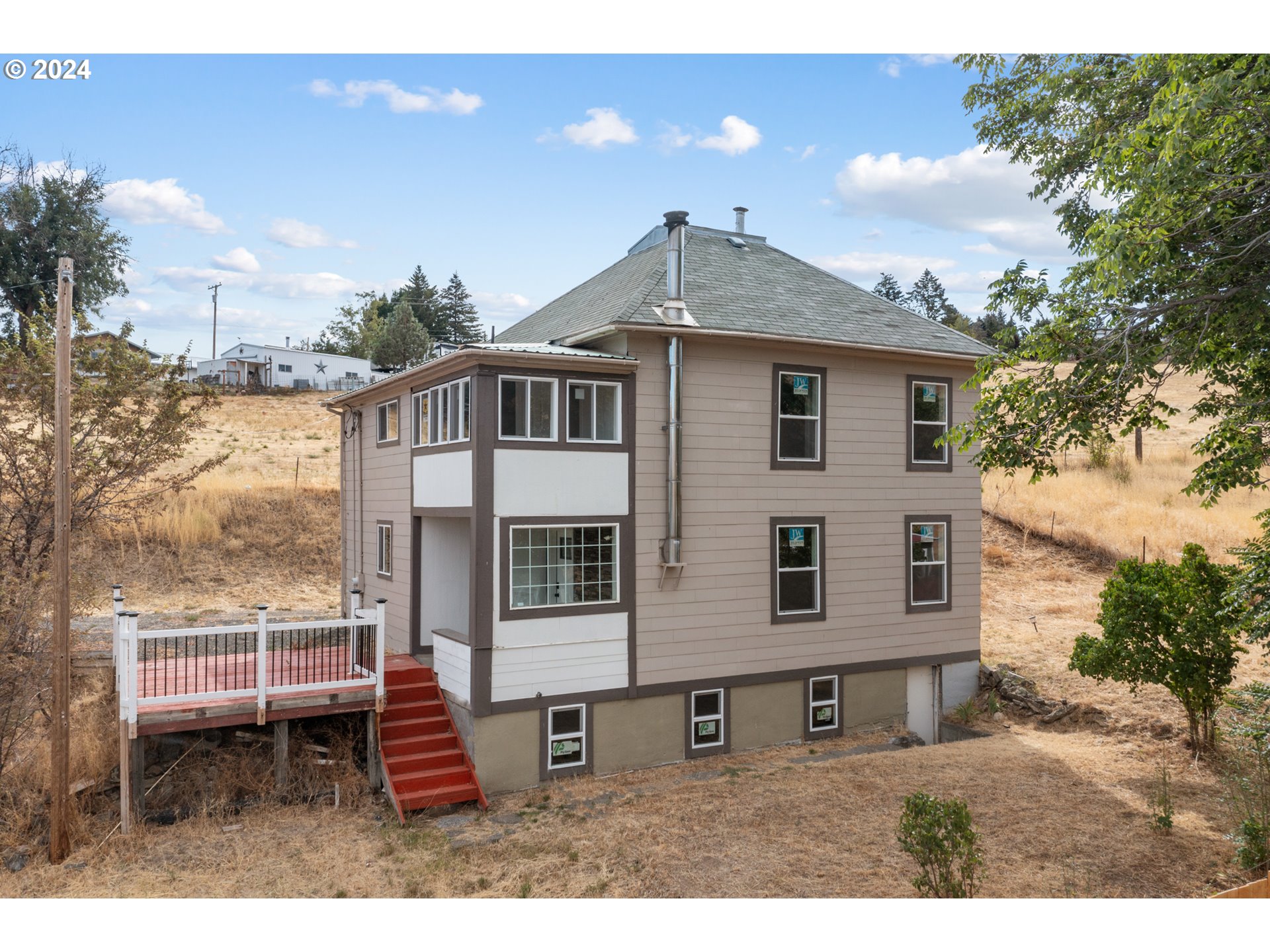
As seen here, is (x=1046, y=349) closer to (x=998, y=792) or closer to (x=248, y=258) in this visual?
(x=998, y=792)

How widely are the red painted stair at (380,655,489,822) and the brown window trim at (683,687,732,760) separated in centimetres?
318

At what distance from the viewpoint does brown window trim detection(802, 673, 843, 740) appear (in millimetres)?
12914

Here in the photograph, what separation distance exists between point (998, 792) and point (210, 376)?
154 feet

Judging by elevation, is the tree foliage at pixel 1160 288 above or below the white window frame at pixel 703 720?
above

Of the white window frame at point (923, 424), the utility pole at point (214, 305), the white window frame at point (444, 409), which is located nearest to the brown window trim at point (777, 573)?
the white window frame at point (923, 424)

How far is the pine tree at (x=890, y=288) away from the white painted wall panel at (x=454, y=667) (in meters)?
61.8

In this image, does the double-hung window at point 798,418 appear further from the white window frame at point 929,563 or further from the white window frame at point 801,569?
the white window frame at point 929,563

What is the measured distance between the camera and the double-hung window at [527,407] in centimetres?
1073

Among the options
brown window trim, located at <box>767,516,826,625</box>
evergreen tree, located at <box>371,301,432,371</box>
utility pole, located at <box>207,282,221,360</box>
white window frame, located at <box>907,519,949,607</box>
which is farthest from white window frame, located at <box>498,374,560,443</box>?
utility pole, located at <box>207,282,221,360</box>

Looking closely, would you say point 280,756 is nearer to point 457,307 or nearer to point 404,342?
point 404,342

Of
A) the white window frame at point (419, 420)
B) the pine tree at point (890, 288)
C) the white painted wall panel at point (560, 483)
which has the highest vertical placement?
the pine tree at point (890, 288)

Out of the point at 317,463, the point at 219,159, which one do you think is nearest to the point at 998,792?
the point at 219,159

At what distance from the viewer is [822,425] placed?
42.4 ft

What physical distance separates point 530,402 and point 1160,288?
7.27 m
